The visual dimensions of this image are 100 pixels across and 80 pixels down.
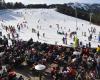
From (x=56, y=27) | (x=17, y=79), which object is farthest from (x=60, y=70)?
(x=56, y=27)

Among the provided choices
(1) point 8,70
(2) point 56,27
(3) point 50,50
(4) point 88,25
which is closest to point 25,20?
(2) point 56,27

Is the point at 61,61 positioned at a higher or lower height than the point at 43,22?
higher

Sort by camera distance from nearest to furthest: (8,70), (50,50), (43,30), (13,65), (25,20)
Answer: (8,70) < (13,65) < (50,50) < (43,30) < (25,20)

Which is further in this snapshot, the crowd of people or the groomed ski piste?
the groomed ski piste

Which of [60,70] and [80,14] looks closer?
[60,70]

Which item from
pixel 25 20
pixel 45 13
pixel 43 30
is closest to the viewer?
pixel 43 30

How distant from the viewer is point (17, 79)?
19000 millimetres

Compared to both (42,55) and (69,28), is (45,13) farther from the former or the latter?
(42,55)

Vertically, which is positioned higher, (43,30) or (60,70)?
(60,70)

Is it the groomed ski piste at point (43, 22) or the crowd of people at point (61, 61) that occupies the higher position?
the crowd of people at point (61, 61)

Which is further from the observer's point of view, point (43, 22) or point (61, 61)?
point (43, 22)

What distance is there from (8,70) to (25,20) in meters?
48.6

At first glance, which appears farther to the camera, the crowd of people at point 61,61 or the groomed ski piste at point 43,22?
the groomed ski piste at point 43,22

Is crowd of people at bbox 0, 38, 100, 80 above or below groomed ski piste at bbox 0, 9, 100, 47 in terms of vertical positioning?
above
